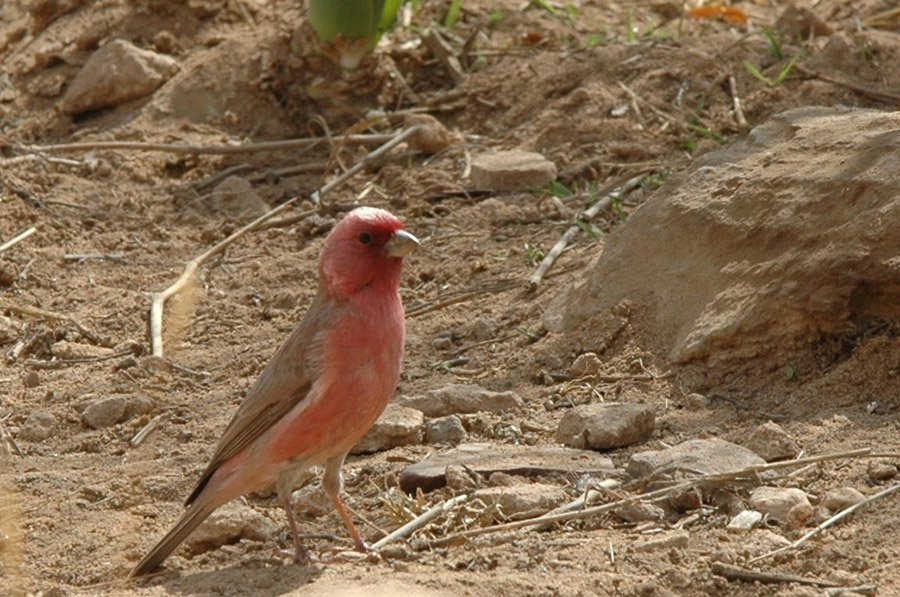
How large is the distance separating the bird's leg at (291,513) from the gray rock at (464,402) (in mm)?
986

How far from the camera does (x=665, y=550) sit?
15.3 feet

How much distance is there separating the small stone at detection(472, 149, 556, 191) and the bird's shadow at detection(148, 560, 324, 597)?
3.60 meters

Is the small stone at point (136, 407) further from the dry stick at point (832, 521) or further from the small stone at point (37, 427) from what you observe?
the dry stick at point (832, 521)

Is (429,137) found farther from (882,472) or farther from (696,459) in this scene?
(882,472)

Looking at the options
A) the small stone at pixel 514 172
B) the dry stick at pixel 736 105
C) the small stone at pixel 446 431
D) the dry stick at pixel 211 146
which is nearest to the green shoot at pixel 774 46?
the dry stick at pixel 736 105

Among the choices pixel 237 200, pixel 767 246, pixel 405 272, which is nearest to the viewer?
pixel 767 246

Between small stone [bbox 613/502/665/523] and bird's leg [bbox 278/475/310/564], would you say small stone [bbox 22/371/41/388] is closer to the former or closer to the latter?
bird's leg [bbox 278/475/310/564]

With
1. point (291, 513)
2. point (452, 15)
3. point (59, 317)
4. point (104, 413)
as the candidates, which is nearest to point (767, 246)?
point (291, 513)

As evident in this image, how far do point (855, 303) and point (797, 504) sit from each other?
48.0 inches

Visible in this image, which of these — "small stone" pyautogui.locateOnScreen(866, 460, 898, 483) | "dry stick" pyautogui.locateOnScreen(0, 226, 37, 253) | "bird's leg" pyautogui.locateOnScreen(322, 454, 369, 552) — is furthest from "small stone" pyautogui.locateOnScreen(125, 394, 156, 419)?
"small stone" pyautogui.locateOnScreen(866, 460, 898, 483)

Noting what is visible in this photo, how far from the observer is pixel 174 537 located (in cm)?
496

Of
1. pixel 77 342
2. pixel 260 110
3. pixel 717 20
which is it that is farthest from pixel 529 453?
pixel 717 20

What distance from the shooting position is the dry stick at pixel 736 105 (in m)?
8.05

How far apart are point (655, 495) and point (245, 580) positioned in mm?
1356
